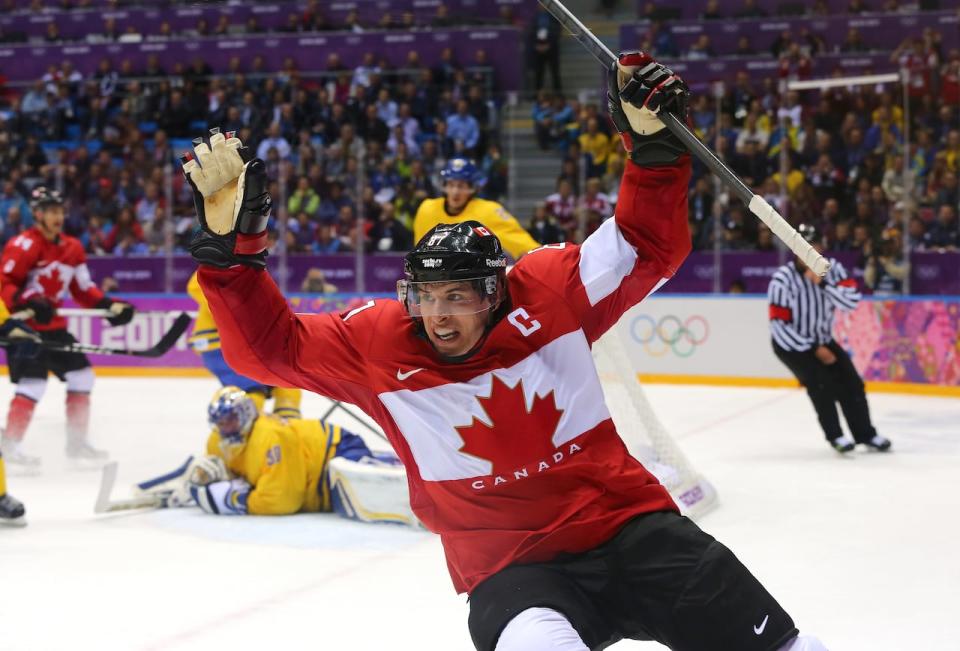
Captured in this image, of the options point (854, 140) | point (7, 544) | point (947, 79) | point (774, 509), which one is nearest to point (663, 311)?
point (854, 140)

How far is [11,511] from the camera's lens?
5133 mm

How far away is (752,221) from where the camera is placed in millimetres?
9688

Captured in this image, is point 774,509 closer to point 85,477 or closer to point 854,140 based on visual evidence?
point 85,477

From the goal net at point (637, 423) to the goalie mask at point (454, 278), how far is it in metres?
2.75

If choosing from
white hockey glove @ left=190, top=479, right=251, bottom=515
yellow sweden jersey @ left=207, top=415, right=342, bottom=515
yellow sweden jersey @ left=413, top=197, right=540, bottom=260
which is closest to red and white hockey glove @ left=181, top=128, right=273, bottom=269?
yellow sweden jersey @ left=207, top=415, right=342, bottom=515

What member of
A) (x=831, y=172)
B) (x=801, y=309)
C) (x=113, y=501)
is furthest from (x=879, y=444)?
(x=113, y=501)

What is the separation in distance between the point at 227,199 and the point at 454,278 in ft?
1.38

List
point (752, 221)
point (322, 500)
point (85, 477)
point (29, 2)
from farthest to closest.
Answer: point (29, 2) → point (752, 221) → point (85, 477) → point (322, 500)

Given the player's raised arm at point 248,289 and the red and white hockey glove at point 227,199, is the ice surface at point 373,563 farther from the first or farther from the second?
the red and white hockey glove at point 227,199

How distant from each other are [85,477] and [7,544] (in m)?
1.55

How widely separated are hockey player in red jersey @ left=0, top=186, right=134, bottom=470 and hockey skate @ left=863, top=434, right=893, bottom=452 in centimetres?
409

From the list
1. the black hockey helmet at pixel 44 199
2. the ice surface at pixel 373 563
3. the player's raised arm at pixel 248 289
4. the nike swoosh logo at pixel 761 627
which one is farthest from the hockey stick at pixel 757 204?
the black hockey helmet at pixel 44 199

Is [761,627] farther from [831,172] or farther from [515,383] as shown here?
[831,172]

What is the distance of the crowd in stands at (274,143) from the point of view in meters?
11.1
